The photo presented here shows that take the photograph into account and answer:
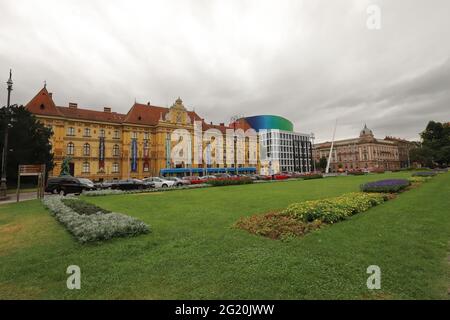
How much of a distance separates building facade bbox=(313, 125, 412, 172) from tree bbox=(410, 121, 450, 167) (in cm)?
4097

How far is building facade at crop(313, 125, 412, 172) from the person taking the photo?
12581cm

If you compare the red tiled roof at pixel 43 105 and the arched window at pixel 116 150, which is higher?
the red tiled roof at pixel 43 105

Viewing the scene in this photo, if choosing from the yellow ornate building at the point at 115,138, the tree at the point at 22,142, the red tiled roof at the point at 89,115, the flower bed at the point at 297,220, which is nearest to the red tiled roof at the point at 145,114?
the yellow ornate building at the point at 115,138

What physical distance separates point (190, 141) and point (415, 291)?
63.7m

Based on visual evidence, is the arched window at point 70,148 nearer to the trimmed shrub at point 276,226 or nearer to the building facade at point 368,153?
the trimmed shrub at point 276,226

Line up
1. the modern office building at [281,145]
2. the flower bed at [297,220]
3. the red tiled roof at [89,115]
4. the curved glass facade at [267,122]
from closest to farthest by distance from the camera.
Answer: the flower bed at [297,220] → the red tiled roof at [89,115] → the modern office building at [281,145] → the curved glass facade at [267,122]

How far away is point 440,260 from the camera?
5125mm

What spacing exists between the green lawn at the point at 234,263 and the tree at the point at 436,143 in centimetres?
8722

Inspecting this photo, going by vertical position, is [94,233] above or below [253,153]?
below

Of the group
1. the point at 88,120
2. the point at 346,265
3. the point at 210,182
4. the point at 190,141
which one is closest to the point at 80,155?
the point at 88,120

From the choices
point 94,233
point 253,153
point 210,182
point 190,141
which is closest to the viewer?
point 94,233

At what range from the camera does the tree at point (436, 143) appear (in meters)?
71.9
